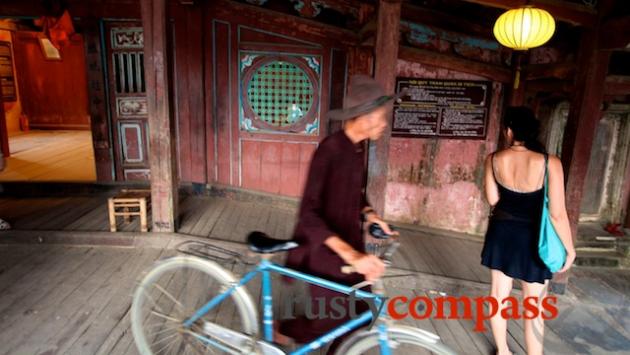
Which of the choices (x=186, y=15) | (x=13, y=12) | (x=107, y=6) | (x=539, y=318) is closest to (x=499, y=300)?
(x=539, y=318)

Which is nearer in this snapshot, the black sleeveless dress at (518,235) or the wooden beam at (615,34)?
the black sleeveless dress at (518,235)

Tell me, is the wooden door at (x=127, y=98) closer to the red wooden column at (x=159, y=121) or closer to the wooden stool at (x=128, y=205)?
the wooden stool at (x=128, y=205)

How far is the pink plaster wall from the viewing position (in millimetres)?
5371

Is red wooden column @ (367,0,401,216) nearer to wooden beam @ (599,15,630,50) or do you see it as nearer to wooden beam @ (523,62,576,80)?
wooden beam @ (599,15,630,50)

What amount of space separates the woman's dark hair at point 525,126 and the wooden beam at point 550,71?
2190 mm

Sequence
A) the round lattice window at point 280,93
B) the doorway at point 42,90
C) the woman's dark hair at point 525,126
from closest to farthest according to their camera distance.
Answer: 1. the woman's dark hair at point 525,126
2. the round lattice window at point 280,93
3. the doorway at point 42,90

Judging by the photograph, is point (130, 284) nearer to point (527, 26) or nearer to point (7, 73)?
point (527, 26)

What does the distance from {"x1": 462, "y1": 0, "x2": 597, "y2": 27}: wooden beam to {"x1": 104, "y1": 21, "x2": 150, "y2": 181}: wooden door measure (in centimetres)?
420

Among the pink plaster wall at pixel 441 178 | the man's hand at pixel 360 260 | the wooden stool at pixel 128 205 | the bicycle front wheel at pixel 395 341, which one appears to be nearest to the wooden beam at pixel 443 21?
the pink plaster wall at pixel 441 178

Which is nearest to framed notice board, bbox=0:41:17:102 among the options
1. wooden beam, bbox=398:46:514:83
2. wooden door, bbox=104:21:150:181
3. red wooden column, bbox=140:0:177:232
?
wooden door, bbox=104:21:150:181

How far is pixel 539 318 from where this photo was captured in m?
2.64

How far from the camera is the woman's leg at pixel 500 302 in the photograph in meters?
2.72

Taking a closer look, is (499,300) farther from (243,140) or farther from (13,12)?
(13,12)

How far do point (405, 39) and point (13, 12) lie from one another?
4980mm
